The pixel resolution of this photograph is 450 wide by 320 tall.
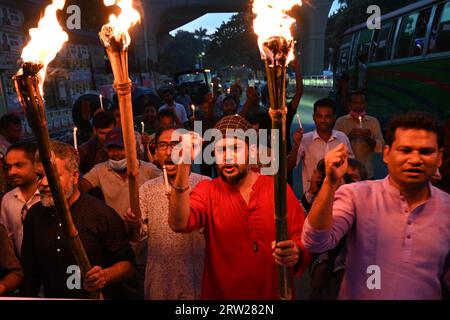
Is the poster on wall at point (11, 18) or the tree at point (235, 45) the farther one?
the tree at point (235, 45)

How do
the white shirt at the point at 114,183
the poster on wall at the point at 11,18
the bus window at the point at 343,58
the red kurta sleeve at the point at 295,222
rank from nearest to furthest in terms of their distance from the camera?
the red kurta sleeve at the point at 295,222
the white shirt at the point at 114,183
the poster on wall at the point at 11,18
the bus window at the point at 343,58

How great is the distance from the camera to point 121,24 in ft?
6.41

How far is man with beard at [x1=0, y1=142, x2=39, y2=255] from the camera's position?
335cm

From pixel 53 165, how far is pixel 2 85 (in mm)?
7849

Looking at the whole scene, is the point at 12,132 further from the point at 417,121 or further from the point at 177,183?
the point at 417,121

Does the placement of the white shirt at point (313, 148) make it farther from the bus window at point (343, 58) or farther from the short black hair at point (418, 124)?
the bus window at point (343, 58)

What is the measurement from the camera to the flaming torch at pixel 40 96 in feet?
5.21

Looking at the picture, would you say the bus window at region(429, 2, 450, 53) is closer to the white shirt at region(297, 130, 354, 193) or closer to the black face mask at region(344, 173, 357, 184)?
the white shirt at region(297, 130, 354, 193)

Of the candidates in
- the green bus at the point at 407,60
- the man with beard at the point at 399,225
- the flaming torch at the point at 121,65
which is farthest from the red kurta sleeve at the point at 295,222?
the green bus at the point at 407,60

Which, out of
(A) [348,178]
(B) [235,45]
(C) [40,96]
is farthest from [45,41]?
(B) [235,45]

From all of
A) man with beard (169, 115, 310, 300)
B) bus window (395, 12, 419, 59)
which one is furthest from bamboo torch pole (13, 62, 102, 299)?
bus window (395, 12, 419, 59)

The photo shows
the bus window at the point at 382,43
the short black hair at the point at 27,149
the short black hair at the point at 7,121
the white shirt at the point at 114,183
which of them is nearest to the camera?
the short black hair at the point at 27,149

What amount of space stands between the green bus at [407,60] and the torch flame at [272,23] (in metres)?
8.68

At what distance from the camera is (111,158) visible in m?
3.99
